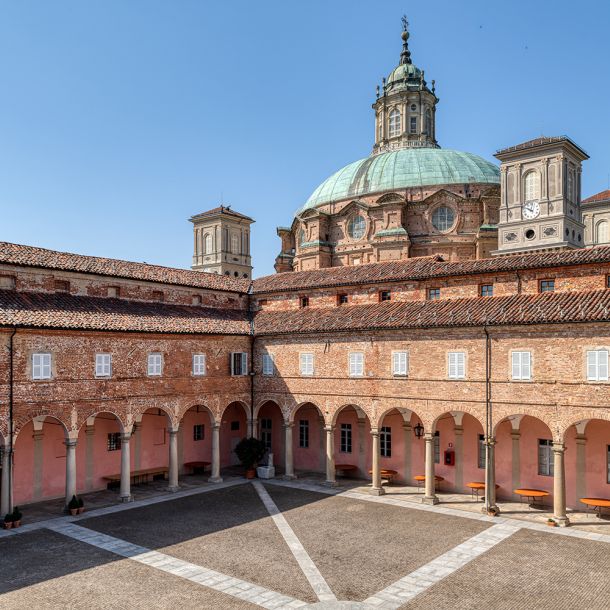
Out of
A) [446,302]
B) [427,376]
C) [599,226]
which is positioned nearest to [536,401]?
[427,376]

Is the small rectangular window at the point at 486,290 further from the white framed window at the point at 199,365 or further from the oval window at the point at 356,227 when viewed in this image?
the oval window at the point at 356,227

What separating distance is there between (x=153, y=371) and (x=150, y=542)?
30.0 ft

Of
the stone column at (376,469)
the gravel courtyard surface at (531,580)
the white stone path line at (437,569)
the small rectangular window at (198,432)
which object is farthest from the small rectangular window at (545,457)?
the small rectangular window at (198,432)

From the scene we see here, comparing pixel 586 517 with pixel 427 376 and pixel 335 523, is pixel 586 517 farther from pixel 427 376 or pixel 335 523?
pixel 335 523

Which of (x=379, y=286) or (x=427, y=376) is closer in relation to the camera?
(x=427, y=376)

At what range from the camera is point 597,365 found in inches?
858

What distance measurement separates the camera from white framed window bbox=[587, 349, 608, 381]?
21.6 meters

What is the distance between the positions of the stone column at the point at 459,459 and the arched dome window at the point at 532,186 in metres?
22.2

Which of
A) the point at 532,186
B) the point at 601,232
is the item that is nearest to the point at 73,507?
the point at 532,186

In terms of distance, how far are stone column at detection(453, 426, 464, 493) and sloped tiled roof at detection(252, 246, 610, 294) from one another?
7.80 metres

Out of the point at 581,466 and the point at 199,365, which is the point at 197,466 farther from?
the point at 581,466

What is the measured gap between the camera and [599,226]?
5916 centimetres

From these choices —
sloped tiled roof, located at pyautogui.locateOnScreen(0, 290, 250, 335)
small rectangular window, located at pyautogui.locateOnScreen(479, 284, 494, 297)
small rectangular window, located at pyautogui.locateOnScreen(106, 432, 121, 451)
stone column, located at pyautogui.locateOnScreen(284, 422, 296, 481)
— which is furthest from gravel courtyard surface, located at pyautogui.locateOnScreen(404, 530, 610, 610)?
small rectangular window, located at pyautogui.locateOnScreen(106, 432, 121, 451)

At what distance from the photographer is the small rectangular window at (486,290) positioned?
27656 mm
